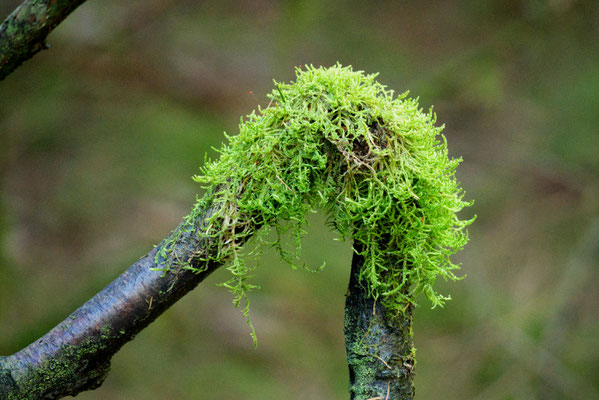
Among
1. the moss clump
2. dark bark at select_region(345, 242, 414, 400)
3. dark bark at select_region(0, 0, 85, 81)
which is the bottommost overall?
dark bark at select_region(345, 242, 414, 400)

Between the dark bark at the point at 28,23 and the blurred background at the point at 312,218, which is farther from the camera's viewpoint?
the blurred background at the point at 312,218

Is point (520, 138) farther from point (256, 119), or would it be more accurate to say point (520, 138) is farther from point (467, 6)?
point (256, 119)

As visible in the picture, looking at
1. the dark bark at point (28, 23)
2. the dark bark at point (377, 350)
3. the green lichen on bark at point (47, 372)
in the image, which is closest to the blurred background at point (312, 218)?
the green lichen on bark at point (47, 372)

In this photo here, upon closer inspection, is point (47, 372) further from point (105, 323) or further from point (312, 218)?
point (312, 218)

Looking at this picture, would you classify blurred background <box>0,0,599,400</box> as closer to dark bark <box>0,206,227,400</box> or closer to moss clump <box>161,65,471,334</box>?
dark bark <box>0,206,227,400</box>

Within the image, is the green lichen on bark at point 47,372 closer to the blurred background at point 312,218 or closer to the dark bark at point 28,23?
the dark bark at point 28,23

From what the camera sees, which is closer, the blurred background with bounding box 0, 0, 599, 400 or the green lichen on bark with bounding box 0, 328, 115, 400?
the green lichen on bark with bounding box 0, 328, 115, 400

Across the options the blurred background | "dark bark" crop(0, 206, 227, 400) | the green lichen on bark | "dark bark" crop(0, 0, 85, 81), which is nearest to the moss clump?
"dark bark" crop(0, 206, 227, 400)
